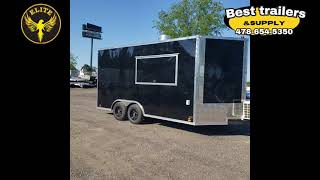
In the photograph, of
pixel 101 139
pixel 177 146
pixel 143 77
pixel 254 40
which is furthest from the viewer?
pixel 143 77

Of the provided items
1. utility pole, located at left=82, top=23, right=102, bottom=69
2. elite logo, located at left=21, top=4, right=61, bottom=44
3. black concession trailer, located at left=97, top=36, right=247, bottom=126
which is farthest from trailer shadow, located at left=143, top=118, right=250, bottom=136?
utility pole, located at left=82, top=23, right=102, bottom=69

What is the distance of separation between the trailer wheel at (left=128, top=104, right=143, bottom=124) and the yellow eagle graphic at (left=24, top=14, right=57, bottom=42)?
732 cm

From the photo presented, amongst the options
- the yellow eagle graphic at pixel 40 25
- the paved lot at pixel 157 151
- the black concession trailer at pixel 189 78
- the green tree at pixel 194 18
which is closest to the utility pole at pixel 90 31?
the green tree at pixel 194 18

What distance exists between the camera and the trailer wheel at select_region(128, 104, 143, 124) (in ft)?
34.8

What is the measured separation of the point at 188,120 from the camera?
886 centimetres

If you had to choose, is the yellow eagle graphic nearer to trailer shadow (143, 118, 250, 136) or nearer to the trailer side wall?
the trailer side wall

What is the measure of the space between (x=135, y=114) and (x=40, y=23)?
7654 mm

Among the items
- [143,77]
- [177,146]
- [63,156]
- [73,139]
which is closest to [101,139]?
[73,139]

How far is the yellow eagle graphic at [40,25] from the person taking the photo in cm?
333

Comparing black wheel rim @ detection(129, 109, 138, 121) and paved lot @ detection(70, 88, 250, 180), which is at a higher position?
black wheel rim @ detection(129, 109, 138, 121)

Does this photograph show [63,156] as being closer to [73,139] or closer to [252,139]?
[252,139]

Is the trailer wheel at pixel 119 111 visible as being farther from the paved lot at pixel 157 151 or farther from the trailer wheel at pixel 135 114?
the paved lot at pixel 157 151

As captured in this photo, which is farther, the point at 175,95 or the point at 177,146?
the point at 175,95

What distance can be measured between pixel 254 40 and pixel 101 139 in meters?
5.22
